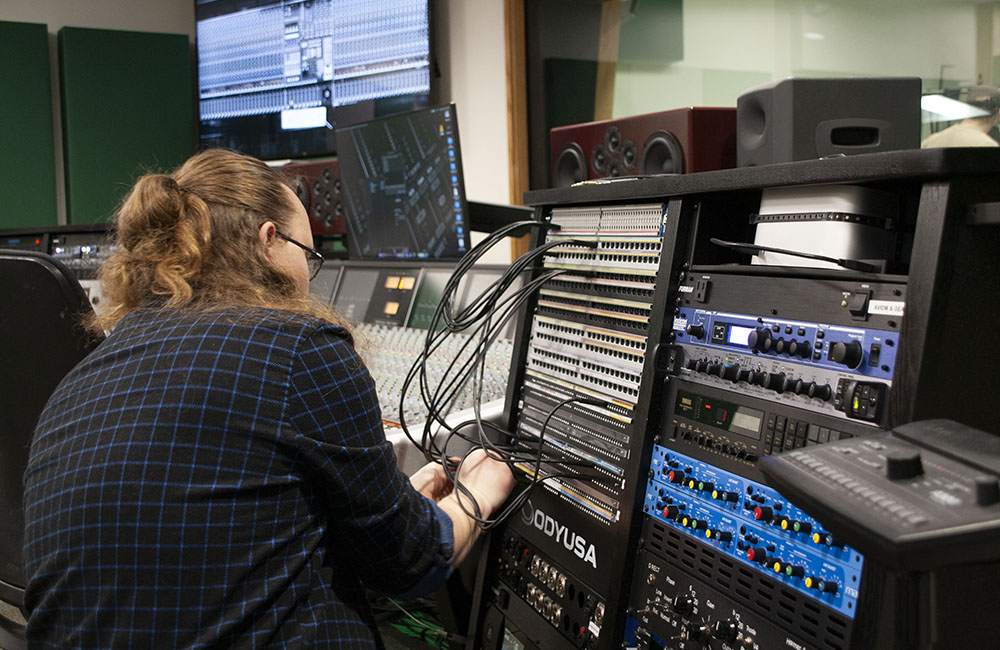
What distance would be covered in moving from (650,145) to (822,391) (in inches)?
34.7

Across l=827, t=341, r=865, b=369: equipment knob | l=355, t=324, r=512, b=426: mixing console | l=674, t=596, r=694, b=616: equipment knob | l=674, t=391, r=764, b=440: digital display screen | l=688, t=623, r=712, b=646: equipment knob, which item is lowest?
l=688, t=623, r=712, b=646: equipment knob

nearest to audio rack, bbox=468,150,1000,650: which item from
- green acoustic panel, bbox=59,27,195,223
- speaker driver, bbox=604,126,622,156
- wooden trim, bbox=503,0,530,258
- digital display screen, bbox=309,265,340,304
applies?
speaker driver, bbox=604,126,622,156

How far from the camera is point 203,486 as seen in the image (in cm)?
96

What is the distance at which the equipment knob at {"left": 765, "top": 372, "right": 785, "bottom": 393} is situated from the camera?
104 cm

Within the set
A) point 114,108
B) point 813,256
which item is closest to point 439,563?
point 813,256

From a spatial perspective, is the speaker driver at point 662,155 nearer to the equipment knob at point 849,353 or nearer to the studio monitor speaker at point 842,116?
the studio monitor speaker at point 842,116

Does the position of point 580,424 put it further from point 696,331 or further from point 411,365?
point 411,365

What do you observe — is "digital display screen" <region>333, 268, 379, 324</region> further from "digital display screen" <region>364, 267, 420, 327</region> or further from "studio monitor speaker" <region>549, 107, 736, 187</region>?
"studio monitor speaker" <region>549, 107, 736, 187</region>

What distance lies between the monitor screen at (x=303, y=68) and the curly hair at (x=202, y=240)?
8.52 feet

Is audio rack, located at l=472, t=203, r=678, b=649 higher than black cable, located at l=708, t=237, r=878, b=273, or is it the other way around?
black cable, located at l=708, t=237, r=878, b=273

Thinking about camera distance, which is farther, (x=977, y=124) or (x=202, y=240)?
(x=977, y=124)

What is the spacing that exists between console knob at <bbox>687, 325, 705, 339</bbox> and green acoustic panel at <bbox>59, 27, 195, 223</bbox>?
4313 millimetres

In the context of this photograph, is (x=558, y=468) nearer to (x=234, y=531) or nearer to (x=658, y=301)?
(x=658, y=301)

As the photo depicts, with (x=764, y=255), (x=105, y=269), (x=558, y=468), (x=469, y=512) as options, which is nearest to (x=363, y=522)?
(x=469, y=512)
